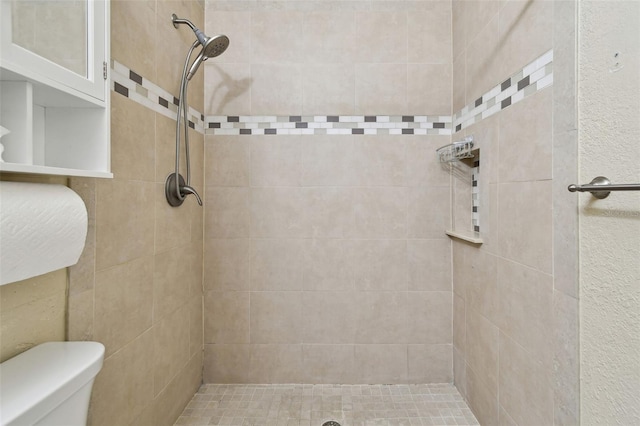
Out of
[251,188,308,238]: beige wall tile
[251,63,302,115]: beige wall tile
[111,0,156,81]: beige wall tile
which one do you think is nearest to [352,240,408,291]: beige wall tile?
[251,188,308,238]: beige wall tile

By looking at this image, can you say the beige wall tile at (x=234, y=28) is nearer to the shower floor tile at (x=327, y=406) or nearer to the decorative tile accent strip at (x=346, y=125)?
the decorative tile accent strip at (x=346, y=125)

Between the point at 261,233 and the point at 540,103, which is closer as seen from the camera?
the point at 540,103

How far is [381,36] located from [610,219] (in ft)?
4.82

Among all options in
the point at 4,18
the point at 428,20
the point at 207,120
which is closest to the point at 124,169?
the point at 4,18

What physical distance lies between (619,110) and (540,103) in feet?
1.00

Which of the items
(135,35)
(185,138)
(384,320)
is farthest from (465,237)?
(135,35)

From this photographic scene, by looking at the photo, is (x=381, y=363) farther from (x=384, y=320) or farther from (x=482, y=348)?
(x=482, y=348)

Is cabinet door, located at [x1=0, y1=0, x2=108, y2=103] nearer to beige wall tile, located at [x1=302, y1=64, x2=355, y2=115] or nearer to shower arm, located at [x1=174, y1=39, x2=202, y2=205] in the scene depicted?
shower arm, located at [x1=174, y1=39, x2=202, y2=205]

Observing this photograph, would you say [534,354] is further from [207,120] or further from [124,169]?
[207,120]

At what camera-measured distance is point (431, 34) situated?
180 cm

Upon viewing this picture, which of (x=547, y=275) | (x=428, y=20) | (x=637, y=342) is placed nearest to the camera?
(x=637, y=342)

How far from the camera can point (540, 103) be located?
106cm

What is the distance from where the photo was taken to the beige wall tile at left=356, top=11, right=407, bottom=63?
1793mm

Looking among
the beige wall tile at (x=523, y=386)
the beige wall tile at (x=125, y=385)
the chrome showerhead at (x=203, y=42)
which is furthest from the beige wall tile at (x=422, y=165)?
the beige wall tile at (x=125, y=385)
